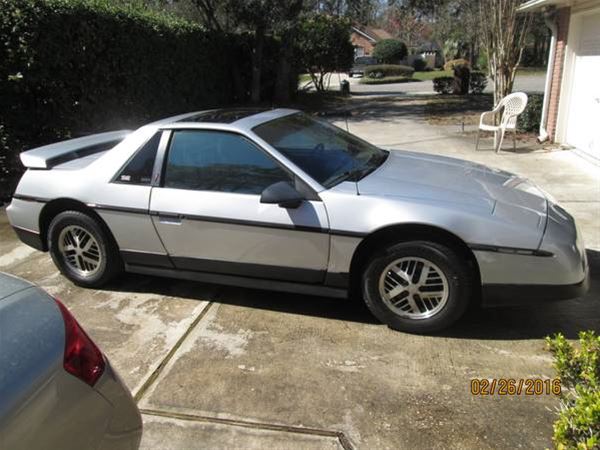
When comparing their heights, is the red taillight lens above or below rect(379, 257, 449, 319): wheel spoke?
above

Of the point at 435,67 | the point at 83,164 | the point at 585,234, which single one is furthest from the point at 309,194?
the point at 435,67

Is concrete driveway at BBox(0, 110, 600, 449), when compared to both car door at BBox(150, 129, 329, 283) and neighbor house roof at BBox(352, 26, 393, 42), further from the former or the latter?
neighbor house roof at BBox(352, 26, 393, 42)

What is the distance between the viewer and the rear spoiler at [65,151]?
4.61 metres

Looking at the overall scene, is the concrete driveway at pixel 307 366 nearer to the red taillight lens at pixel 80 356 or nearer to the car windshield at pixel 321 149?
the red taillight lens at pixel 80 356

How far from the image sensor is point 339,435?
9.01ft

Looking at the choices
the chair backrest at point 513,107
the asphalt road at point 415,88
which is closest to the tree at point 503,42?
the chair backrest at point 513,107

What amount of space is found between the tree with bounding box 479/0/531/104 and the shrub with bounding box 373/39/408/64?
123 feet

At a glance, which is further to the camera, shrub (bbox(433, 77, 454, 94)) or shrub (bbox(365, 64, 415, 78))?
shrub (bbox(365, 64, 415, 78))

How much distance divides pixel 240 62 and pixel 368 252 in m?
17.4

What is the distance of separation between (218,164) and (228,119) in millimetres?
458

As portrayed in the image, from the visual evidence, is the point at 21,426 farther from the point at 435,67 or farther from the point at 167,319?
the point at 435,67

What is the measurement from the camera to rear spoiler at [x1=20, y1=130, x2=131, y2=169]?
15.1 feet

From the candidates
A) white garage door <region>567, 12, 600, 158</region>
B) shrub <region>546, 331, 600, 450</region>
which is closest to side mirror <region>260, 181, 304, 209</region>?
shrub <region>546, 331, 600, 450</region>

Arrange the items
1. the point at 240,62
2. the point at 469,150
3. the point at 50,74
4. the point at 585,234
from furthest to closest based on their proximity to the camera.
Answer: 1. the point at 240,62
2. the point at 469,150
3. the point at 50,74
4. the point at 585,234
